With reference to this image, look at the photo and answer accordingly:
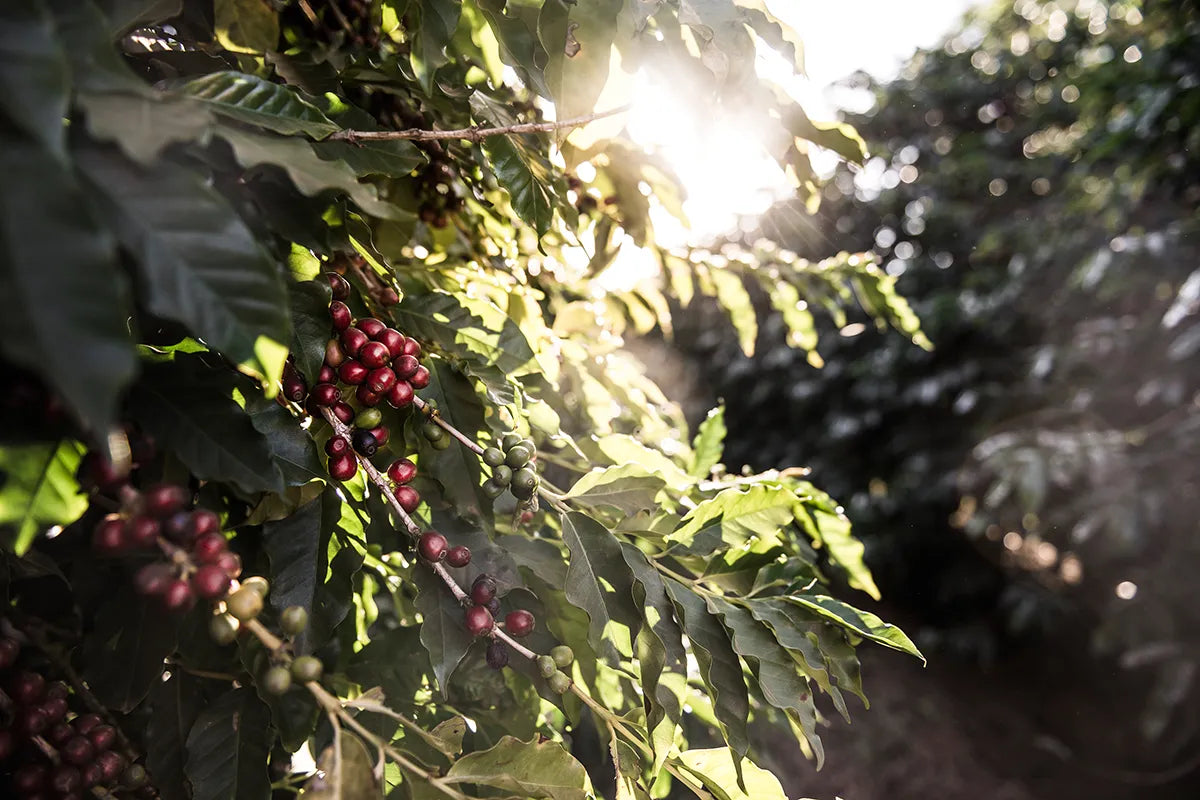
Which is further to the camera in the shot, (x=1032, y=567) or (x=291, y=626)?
(x=1032, y=567)

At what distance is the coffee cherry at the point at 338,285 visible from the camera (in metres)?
0.57

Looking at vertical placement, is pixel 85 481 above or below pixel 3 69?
below

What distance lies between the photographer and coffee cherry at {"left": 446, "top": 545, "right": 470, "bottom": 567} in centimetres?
53

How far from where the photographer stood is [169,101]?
0.34 m

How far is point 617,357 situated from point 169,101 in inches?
31.5

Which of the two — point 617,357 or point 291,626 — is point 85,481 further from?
point 617,357

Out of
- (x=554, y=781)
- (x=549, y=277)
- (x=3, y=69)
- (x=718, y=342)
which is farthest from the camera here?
(x=718, y=342)

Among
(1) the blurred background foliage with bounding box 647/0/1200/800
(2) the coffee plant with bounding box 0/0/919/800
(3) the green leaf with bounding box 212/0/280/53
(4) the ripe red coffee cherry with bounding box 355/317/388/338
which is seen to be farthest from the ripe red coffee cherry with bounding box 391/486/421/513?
(1) the blurred background foliage with bounding box 647/0/1200/800

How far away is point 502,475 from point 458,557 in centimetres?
7

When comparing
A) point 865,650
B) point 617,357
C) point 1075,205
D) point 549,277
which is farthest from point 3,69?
point 865,650

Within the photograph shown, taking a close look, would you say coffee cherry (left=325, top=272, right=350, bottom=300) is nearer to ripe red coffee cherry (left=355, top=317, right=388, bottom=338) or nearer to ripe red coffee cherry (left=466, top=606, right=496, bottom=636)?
ripe red coffee cherry (left=355, top=317, right=388, bottom=338)

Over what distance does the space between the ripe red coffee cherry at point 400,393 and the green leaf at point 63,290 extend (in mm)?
285

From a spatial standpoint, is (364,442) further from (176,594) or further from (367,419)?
(176,594)

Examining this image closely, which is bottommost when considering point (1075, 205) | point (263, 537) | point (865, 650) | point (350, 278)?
point (865, 650)
